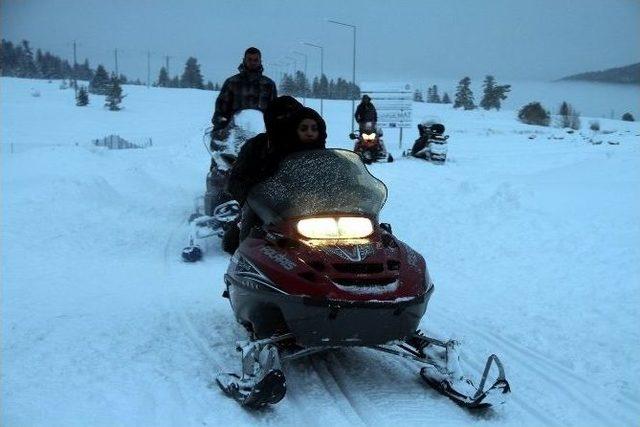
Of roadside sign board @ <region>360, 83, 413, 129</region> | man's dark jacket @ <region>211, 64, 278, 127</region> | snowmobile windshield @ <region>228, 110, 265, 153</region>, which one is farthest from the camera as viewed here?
roadside sign board @ <region>360, 83, 413, 129</region>

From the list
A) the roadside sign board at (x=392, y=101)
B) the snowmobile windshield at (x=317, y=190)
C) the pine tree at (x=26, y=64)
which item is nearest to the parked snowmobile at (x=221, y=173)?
the snowmobile windshield at (x=317, y=190)

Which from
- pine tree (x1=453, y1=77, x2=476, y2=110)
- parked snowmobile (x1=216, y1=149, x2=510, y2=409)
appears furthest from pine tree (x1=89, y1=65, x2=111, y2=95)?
parked snowmobile (x1=216, y1=149, x2=510, y2=409)

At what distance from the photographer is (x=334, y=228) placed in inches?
159

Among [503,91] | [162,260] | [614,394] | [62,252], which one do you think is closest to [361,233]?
[614,394]

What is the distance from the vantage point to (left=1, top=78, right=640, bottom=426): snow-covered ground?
12.1 ft

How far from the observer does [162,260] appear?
752 cm

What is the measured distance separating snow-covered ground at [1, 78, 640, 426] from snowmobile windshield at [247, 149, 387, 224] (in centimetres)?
112

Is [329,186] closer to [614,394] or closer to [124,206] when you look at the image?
[614,394]

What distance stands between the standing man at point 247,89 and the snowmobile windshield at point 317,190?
460 cm

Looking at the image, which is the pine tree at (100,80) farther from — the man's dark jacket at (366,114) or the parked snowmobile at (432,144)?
the parked snowmobile at (432,144)

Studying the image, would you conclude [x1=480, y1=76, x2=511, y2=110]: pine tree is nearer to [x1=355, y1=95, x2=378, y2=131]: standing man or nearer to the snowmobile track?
[x1=355, y1=95, x2=378, y2=131]: standing man

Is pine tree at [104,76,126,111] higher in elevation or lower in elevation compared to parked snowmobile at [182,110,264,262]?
higher

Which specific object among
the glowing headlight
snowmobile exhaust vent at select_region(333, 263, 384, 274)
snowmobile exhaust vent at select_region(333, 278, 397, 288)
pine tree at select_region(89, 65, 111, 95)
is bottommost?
snowmobile exhaust vent at select_region(333, 278, 397, 288)

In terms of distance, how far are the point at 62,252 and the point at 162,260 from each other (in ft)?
4.17
